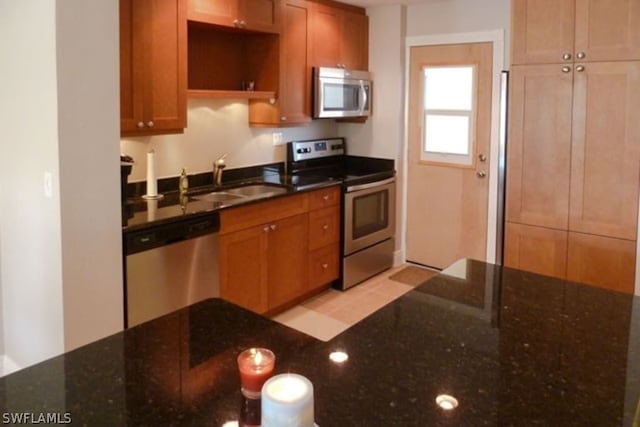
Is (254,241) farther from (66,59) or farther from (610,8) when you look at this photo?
(610,8)

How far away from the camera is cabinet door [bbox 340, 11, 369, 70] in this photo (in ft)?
15.4

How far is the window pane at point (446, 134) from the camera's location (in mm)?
4668

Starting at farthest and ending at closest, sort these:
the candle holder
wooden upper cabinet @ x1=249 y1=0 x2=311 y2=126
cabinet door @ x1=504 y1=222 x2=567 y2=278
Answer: wooden upper cabinet @ x1=249 y1=0 x2=311 y2=126 → cabinet door @ x1=504 y1=222 x2=567 y2=278 → the candle holder

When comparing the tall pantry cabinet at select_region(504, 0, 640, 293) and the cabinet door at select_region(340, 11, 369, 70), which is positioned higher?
the cabinet door at select_region(340, 11, 369, 70)

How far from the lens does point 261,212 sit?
3641mm

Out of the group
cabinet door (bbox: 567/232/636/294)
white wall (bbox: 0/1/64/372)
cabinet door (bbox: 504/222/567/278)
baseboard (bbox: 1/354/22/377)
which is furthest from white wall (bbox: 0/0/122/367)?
cabinet door (bbox: 567/232/636/294)

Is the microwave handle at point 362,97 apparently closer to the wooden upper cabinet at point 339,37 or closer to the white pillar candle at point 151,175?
the wooden upper cabinet at point 339,37

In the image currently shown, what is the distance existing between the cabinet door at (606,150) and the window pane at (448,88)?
1.49m

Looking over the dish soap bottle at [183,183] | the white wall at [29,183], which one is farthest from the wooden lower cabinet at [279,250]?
the white wall at [29,183]

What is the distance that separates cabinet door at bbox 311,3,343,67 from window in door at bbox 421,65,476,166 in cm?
80

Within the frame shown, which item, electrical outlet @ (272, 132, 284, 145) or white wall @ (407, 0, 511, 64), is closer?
white wall @ (407, 0, 511, 64)

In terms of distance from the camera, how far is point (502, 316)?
1576 mm

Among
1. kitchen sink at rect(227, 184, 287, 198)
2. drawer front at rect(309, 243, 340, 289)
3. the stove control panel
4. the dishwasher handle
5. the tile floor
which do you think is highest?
the stove control panel

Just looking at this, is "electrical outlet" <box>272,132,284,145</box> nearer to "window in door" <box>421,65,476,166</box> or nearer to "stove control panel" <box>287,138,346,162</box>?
"stove control panel" <box>287,138,346,162</box>
